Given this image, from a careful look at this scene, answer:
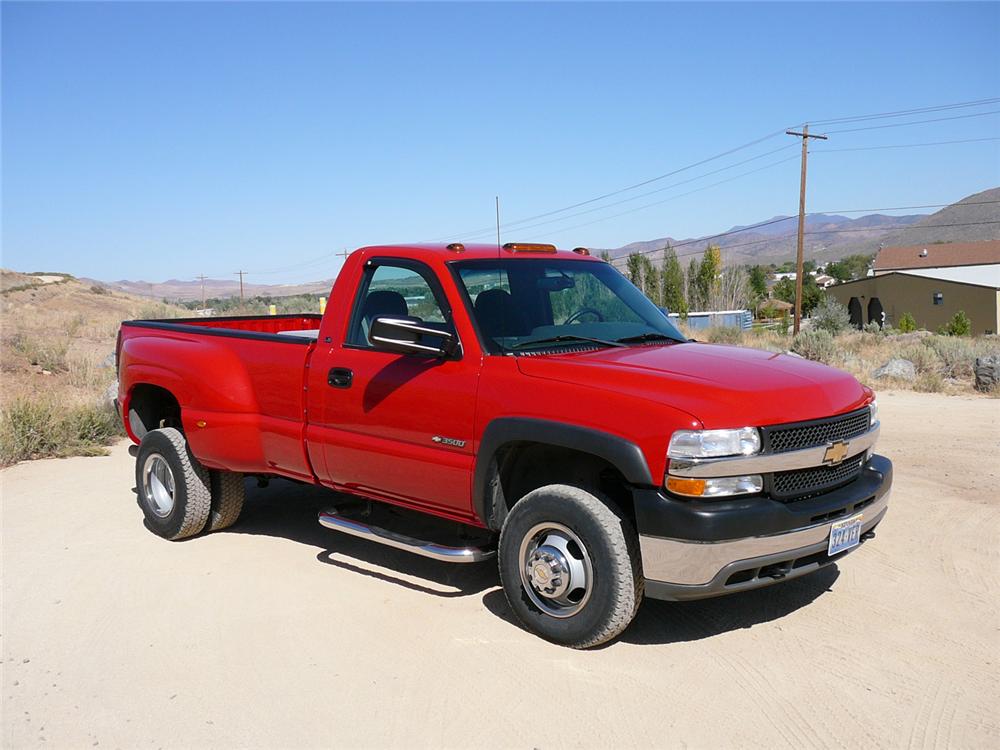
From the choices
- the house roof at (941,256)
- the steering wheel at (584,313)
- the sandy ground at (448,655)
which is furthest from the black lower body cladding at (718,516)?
the house roof at (941,256)

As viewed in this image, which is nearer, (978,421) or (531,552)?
(531,552)

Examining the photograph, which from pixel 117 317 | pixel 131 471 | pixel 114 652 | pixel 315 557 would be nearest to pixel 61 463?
pixel 131 471

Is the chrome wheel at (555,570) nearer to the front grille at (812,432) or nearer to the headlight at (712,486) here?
the headlight at (712,486)

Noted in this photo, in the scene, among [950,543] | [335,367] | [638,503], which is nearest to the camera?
[638,503]

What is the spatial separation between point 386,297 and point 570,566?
6.87 ft

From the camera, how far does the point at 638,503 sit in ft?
13.3

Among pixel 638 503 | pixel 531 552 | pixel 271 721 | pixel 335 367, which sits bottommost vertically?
pixel 271 721

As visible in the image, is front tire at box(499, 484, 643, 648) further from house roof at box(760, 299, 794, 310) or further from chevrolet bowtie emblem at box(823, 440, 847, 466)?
house roof at box(760, 299, 794, 310)

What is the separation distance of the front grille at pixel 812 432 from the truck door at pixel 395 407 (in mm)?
1514

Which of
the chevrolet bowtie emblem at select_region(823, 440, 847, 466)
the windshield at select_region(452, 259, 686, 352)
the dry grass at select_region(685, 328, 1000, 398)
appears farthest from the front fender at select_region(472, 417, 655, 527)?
the dry grass at select_region(685, 328, 1000, 398)

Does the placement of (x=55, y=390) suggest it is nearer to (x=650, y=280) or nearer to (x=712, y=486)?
(x=712, y=486)

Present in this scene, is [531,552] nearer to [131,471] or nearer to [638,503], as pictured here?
[638,503]

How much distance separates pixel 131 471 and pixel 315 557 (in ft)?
12.7

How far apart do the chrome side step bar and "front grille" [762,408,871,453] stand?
166cm
